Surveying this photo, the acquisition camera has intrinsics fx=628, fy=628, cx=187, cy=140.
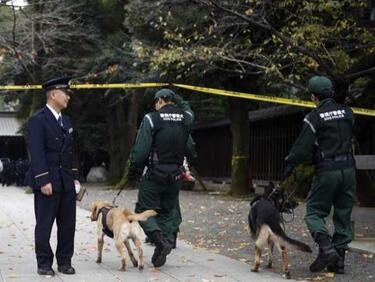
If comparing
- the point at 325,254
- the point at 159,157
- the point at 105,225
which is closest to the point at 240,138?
the point at 159,157

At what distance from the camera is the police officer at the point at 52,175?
717cm

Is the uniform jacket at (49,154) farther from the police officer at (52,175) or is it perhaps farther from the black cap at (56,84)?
the black cap at (56,84)

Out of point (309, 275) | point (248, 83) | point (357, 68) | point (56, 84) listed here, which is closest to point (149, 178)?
point (56, 84)

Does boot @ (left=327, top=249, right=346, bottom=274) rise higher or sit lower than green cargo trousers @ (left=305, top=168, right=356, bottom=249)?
lower

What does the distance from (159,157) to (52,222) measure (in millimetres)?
1519

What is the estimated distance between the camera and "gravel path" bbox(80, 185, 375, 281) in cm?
769

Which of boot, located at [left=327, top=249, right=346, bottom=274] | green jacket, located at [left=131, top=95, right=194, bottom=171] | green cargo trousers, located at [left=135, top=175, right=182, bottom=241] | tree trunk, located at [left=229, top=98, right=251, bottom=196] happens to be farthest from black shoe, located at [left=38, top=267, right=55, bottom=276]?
tree trunk, located at [left=229, top=98, right=251, bottom=196]

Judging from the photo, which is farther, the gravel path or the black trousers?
the gravel path

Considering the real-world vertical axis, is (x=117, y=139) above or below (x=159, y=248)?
above

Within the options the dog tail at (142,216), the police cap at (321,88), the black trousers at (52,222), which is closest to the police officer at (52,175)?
the black trousers at (52,222)

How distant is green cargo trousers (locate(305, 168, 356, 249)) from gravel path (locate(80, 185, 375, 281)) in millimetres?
503

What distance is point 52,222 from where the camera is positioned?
733 cm

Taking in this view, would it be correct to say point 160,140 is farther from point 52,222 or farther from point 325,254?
point 325,254

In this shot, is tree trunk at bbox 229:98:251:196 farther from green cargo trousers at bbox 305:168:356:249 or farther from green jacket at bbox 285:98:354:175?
green jacket at bbox 285:98:354:175
